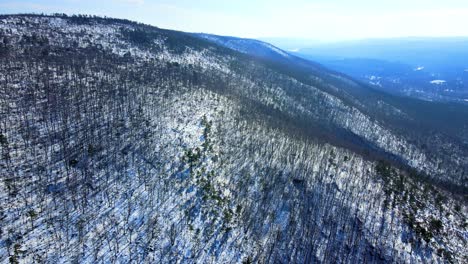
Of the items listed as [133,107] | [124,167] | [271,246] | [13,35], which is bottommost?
[271,246]

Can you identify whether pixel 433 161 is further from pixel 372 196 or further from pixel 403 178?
pixel 372 196

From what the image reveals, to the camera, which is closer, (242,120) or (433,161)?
(242,120)

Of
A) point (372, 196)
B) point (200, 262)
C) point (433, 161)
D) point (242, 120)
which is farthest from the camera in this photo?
point (433, 161)

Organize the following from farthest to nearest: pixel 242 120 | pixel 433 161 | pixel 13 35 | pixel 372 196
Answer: pixel 433 161 → pixel 13 35 → pixel 242 120 → pixel 372 196

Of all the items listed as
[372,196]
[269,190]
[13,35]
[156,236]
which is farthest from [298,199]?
[13,35]

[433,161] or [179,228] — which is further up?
[179,228]

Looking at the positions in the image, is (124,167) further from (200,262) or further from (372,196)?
(372,196)

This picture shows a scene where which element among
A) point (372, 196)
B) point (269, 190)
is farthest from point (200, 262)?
point (372, 196)
